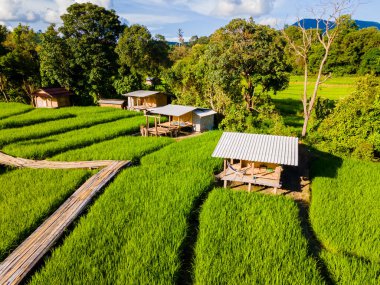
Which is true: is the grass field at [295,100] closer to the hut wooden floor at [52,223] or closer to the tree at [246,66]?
the tree at [246,66]

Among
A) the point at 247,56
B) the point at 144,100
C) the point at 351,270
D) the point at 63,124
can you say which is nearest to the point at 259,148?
the point at 351,270

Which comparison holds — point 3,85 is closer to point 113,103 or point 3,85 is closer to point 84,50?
point 84,50

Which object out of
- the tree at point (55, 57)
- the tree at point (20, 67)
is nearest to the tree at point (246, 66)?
the tree at point (55, 57)

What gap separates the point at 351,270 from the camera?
18.9 feet

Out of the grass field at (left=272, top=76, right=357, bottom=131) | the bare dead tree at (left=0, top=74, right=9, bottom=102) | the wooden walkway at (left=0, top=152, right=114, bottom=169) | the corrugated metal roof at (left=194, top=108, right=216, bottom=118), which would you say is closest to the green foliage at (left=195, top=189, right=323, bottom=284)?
the wooden walkway at (left=0, top=152, right=114, bottom=169)

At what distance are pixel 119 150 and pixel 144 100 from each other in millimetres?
14188

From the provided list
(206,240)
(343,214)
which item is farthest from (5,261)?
(343,214)

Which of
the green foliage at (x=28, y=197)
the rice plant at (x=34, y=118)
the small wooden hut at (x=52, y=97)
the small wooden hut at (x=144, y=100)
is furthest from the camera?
the small wooden hut at (x=52, y=97)

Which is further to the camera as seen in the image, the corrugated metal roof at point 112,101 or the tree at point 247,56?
the corrugated metal roof at point 112,101

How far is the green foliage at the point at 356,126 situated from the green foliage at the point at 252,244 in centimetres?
810

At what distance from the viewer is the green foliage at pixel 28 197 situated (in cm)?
715

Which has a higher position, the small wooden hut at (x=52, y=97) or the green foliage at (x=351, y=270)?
the small wooden hut at (x=52, y=97)

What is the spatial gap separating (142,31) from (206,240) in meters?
26.0

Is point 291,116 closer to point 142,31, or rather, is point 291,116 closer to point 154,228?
point 142,31
